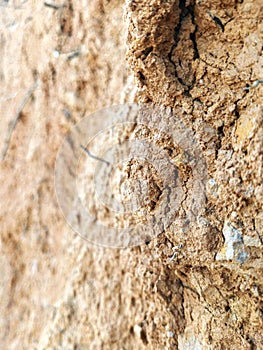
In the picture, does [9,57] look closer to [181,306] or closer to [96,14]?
[96,14]

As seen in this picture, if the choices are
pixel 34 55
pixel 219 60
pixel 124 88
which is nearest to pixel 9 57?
pixel 34 55

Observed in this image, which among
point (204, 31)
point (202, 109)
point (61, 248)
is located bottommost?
point (61, 248)

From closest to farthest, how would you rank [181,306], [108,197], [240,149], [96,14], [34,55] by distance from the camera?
[240,149] → [181,306] → [108,197] → [96,14] → [34,55]

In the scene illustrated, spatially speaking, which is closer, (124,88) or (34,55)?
(124,88)

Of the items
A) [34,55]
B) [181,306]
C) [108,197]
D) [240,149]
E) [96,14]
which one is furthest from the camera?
[34,55]

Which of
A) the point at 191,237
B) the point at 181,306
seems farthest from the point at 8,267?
the point at 191,237

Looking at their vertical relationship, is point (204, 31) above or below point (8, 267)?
above
